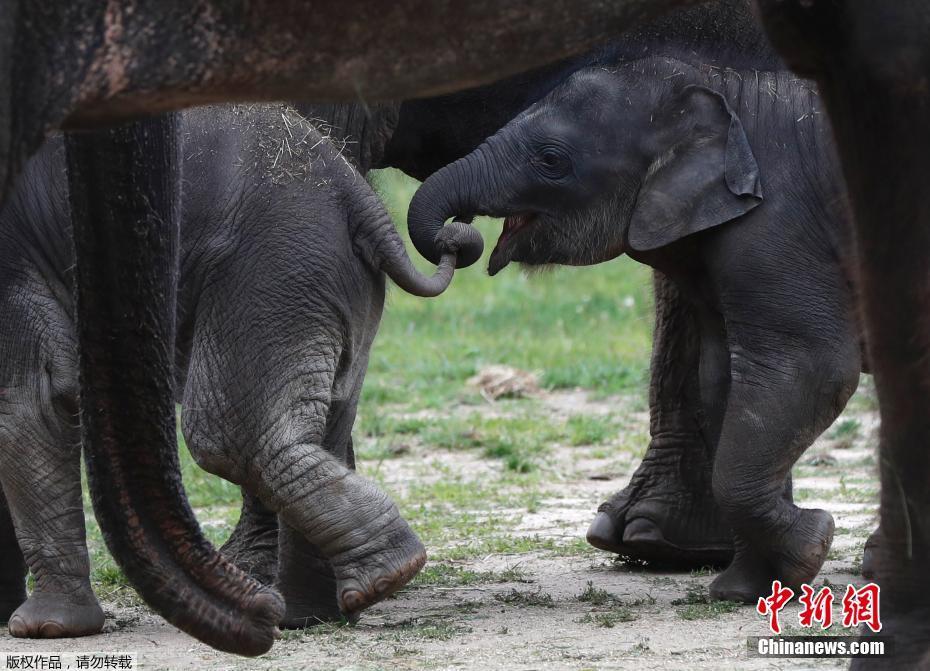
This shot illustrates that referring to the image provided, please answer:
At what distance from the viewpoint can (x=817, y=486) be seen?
5.54 m

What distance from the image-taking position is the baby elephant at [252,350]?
11.6 feet

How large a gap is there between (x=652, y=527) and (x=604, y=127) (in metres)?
1.18

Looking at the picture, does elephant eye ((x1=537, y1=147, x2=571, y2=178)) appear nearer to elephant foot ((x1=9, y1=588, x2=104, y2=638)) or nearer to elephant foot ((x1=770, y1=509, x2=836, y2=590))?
elephant foot ((x1=770, y1=509, x2=836, y2=590))

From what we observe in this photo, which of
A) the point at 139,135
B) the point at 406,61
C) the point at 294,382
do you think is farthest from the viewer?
the point at 294,382

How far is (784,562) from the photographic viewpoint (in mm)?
3906

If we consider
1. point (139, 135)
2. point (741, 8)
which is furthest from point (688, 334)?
point (139, 135)

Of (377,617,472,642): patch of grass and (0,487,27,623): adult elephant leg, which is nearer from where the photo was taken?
(377,617,472,642): patch of grass

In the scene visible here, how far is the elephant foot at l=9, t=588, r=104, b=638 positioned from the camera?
364 centimetres

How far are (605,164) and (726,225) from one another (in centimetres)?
37

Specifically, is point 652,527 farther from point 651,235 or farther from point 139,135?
point 139,135

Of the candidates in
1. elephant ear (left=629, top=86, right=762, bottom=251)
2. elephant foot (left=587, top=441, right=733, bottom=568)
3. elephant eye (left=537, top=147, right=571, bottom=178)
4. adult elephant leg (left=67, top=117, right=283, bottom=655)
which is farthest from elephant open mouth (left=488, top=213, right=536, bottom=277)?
adult elephant leg (left=67, top=117, right=283, bottom=655)

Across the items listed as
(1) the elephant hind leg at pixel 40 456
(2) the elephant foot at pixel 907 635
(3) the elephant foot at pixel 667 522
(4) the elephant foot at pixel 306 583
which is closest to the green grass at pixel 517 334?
(3) the elephant foot at pixel 667 522

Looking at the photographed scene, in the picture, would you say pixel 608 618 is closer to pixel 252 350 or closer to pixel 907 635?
pixel 252 350

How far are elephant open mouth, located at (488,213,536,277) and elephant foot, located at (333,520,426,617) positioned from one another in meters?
0.99
